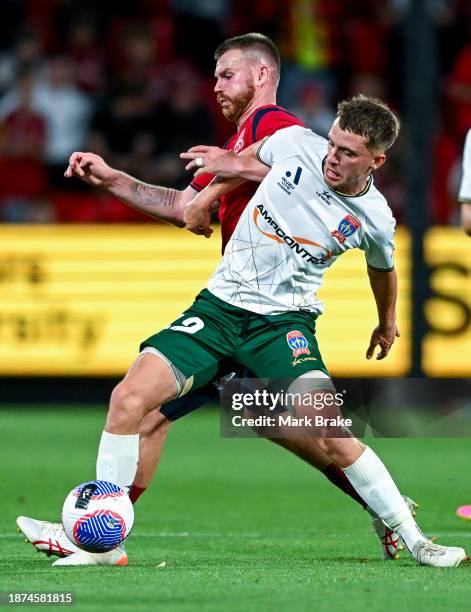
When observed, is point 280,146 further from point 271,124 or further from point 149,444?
point 149,444

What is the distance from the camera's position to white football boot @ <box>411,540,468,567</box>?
237 inches

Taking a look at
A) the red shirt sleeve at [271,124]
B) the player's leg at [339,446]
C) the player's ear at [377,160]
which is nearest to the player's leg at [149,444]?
the player's leg at [339,446]

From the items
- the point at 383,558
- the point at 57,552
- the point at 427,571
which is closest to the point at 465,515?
the point at 383,558

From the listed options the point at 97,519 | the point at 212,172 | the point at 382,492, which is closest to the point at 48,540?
the point at 97,519

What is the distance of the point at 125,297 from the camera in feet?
46.6

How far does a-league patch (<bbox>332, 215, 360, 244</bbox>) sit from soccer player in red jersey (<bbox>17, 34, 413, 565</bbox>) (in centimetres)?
42

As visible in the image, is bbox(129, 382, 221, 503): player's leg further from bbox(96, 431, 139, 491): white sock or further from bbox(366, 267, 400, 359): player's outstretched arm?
bbox(366, 267, 400, 359): player's outstretched arm

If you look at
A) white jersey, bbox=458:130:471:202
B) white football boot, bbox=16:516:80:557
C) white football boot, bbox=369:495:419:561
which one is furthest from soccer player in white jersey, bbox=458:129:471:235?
white football boot, bbox=16:516:80:557

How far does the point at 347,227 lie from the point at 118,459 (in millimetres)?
1400

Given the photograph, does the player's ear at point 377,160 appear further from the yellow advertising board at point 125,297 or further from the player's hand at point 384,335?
the yellow advertising board at point 125,297

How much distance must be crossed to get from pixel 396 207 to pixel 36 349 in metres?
4.15

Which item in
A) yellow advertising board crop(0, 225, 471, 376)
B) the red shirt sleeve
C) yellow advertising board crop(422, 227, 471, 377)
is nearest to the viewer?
the red shirt sleeve

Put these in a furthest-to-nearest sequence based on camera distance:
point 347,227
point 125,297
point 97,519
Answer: point 125,297 < point 347,227 < point 97,519

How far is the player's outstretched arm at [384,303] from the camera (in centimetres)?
647
